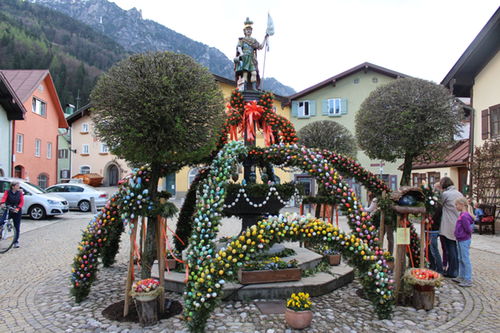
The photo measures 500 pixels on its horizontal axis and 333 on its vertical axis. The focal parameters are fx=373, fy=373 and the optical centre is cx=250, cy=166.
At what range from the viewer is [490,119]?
50.8 feet

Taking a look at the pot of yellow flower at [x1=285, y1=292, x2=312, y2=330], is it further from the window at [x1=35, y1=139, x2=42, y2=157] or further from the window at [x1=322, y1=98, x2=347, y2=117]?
the window at [x1=35, y1=139, x2=42, y2=157]

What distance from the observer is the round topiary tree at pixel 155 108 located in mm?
4500

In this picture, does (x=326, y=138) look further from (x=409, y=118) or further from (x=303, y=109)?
(x=303, y=109)

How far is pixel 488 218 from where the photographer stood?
12469 mm

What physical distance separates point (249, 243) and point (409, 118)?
31.7 feet

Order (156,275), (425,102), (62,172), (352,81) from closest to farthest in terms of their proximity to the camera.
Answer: (156,275) < (425,102) < (352,81) < (62,172)

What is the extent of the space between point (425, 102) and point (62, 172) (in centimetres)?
3645

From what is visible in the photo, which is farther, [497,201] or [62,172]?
[62,172]

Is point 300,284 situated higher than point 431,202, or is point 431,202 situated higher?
point 431,202

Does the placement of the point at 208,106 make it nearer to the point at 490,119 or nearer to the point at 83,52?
the point at 490,119

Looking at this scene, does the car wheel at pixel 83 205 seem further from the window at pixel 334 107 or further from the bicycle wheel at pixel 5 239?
the window at pixel 334 107

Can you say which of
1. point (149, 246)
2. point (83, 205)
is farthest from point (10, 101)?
point (149, 246)

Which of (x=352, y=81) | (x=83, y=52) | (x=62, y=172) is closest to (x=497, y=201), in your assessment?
(x=352, y=81)

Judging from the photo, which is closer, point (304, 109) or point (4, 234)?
point (4, 234)
